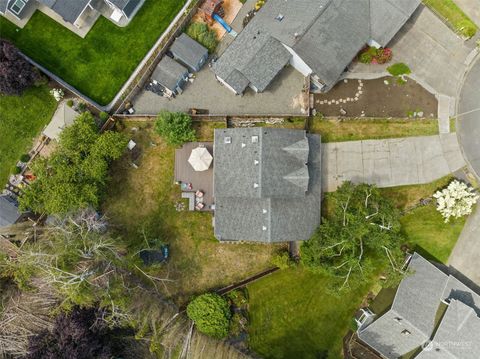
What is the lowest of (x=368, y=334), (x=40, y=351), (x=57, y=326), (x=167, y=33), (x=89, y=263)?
(x=40, y=351)

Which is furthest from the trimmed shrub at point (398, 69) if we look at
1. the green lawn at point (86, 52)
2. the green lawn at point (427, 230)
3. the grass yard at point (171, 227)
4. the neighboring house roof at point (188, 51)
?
the green lawn at point (86, 52)

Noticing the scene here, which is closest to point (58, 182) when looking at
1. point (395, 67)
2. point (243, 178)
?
point (243, 178)

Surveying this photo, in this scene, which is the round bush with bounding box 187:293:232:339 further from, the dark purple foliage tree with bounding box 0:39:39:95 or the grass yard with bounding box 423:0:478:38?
the grass yard with bounding box 423:0:478:38

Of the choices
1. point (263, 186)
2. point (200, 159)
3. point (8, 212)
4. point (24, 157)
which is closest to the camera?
point (263, 186)

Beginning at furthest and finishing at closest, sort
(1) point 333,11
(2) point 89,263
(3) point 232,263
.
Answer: (3) point 232,263, (1) point 333,11, (2) point 89,263

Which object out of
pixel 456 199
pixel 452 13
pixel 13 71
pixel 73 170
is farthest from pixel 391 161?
pixel 13 71

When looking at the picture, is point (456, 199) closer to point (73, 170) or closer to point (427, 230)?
point (427, 230)

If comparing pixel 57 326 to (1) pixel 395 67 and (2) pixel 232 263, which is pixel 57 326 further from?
(1) pixel 395 67
